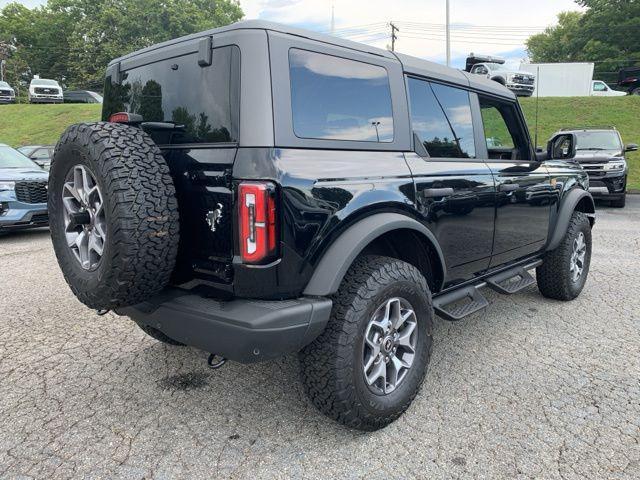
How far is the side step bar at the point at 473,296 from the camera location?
119 inches

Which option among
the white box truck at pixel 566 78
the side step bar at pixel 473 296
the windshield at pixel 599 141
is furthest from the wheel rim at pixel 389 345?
the white box truck at pixel 566 78

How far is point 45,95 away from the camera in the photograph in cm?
2730

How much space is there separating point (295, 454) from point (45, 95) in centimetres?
3091

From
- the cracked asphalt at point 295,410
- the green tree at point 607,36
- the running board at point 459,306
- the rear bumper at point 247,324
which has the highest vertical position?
the green tree at point 607,36

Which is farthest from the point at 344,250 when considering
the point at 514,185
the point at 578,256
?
the point at 578,256

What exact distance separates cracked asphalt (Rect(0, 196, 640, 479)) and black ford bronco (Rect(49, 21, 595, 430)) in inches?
10.0

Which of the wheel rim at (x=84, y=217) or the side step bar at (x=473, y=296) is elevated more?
the wheel rim at (x=84, y=217)

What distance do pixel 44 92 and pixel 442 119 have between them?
30.1m

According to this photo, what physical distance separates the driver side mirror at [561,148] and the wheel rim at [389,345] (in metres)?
2.50

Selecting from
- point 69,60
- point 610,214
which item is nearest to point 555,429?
point 610,214

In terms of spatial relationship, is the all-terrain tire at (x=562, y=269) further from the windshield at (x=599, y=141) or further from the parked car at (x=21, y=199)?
the windshield at (x=599, y=141)

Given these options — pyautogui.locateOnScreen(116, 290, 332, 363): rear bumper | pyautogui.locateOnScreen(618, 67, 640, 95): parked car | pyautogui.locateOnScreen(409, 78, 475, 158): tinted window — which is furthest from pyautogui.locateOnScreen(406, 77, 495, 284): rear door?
pyautogui.locateOnScreen(618, 67, 640, 95): parked car

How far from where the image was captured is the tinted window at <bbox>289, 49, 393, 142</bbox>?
2.29 meters

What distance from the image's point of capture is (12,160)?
8359 millimetres
